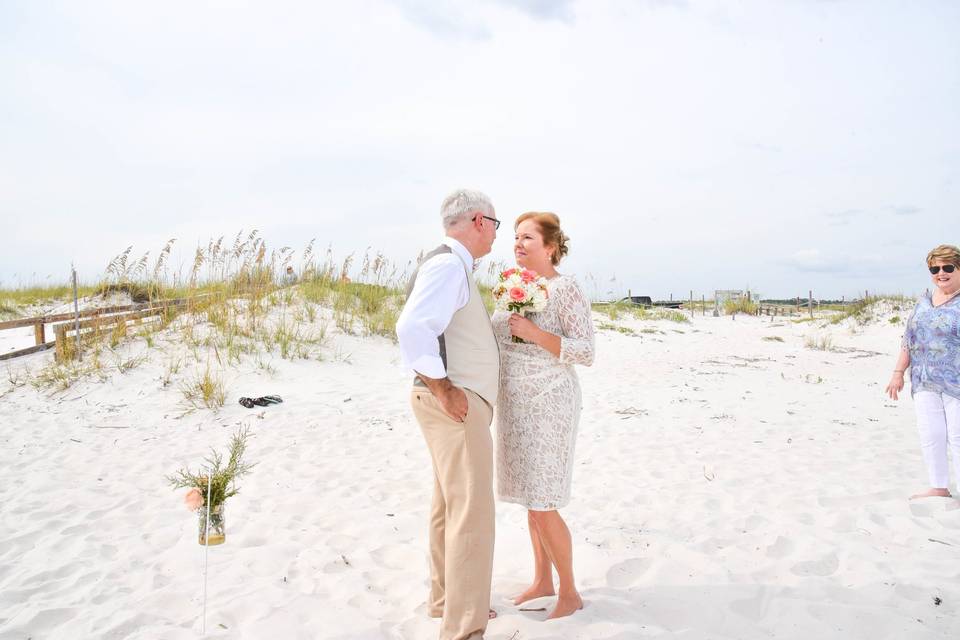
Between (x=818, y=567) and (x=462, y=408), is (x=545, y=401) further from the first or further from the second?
(x=818, y=567)

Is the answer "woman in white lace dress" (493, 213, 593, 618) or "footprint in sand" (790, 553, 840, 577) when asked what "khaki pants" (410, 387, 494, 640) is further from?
"footprint in sand" (790, 553, 840, 577)

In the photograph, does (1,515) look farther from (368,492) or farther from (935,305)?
(935,305)

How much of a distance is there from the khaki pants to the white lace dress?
0.36 meters

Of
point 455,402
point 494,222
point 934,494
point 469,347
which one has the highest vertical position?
point 494,222

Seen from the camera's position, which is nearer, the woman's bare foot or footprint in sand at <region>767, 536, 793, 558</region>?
footprint in sand at <region>767, 536, 793, 558</region>

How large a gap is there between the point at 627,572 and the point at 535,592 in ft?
2.16

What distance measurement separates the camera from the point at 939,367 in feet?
14.4

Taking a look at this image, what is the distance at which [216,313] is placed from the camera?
9875 millimetres

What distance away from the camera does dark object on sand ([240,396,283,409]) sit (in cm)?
736

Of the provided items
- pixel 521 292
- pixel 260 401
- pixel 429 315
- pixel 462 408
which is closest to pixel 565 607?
pixel 462 408

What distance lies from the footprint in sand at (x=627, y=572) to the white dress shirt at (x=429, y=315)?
72.3 inches

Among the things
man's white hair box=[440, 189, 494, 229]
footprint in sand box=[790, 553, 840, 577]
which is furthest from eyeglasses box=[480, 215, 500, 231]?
footprint in sand box=[790, 553, 840, 577]

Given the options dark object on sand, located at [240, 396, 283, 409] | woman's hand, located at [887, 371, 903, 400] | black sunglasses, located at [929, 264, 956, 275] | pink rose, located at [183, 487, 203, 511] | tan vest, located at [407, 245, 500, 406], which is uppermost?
black sunglasses, located at [929, 264, 956, 275]

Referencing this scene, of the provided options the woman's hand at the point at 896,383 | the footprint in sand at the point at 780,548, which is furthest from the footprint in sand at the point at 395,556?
the woman's hand at the point at 896,383
